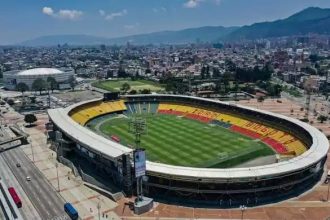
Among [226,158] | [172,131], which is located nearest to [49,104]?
[172,131]

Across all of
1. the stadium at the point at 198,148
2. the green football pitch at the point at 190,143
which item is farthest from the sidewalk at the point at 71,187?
the green football pitch at the point at 190,143

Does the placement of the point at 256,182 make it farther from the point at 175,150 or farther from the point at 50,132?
the point at 50,132

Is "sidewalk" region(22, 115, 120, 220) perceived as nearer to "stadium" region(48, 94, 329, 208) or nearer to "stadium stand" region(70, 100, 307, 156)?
"stadium" region(48, 94, 329, 208)

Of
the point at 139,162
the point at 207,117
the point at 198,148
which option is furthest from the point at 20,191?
the point at 207,117

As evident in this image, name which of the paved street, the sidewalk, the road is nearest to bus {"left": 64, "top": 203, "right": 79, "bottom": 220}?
the road

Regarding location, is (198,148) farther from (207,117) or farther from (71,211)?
(71,211)

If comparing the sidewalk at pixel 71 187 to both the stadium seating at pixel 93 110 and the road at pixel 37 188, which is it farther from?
the stadium seating at pixel 93 110
